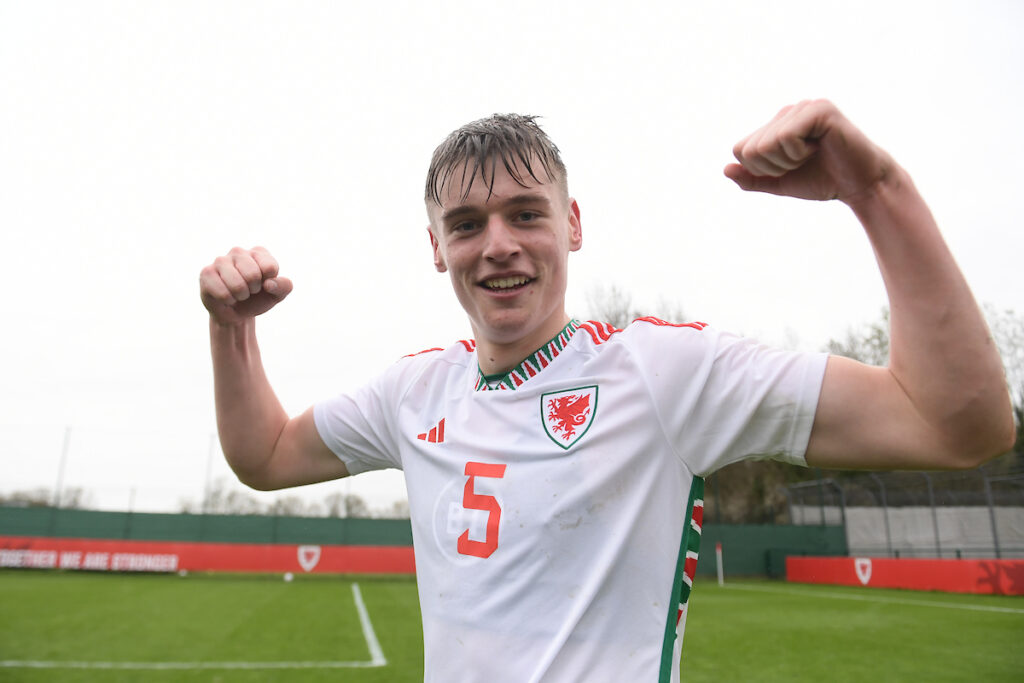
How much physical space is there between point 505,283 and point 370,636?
1129 centimetres

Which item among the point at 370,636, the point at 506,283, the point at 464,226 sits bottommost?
the point at 370,636

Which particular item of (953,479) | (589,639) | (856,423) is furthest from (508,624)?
(953,479)

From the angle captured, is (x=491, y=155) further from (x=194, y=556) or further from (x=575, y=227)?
(x=194, y=556)

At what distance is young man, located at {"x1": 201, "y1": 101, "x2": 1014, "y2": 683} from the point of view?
124cm

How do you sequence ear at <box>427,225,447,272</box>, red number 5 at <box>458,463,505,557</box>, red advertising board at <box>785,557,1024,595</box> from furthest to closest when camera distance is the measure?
red advertising board at <box>785,557,1024,595</box> → ear at <box>427,225,447,272</box> → red number 5 at <box>458,463,505,557</box>

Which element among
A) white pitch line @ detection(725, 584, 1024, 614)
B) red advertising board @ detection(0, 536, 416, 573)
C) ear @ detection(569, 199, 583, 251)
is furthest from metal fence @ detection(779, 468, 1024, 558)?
ear @ detection(569, 199, 583, 251)

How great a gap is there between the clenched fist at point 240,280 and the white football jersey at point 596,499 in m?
0.62

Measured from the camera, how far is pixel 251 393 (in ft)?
6.66

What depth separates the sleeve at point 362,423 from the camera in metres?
2.08

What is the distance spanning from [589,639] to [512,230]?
0.91 metres

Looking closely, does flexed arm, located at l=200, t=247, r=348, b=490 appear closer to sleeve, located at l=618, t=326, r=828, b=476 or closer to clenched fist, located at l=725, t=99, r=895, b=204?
sleeve, located at l=618, t=326, r=828, b=476

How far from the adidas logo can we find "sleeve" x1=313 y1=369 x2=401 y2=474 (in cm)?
20

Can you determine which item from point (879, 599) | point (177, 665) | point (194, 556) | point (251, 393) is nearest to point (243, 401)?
point (251, 393)

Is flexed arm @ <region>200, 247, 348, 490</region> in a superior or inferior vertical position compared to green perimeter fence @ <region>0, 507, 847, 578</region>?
superior
